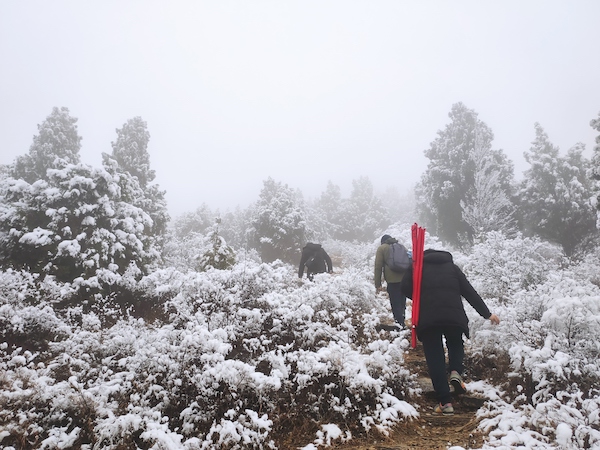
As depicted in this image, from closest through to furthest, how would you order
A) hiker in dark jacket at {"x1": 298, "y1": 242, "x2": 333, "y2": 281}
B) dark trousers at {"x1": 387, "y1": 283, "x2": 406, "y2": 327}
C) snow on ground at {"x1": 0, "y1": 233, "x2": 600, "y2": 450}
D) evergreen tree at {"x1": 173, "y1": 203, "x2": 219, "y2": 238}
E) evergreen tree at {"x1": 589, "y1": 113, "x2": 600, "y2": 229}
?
1. snow on ground at {"x1": 0, "y1": 233, "x2": 600, "y2": 450}
2. dark trousers at {"x1": 387, "y1": 283, "x2": 406, "y2": 327}
3. hiker in dark jacket at {"x1": 298, "y1": 242, "x2": 333, "y2": 281}
4. evergreen tree at {"x1": 589, "y1": 113, "x2": 600, "y2": 229}
5. evergreen tree at {"x1": 173, "y1": 203, "x2": 219, "y2": 238}

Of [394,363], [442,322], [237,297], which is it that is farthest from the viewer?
[237,297]

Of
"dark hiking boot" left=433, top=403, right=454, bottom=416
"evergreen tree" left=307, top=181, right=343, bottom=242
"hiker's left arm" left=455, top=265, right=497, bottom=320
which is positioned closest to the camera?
"dark hiking boot" left=433, top=403, right=454, bottom=416

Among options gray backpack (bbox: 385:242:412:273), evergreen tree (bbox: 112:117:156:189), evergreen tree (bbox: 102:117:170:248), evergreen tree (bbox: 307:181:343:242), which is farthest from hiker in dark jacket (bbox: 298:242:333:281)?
evergreen tree (bbox: 307:181:343:242)

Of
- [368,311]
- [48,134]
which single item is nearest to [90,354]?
[368,311]

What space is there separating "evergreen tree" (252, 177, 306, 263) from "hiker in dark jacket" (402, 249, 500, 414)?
21841 mm

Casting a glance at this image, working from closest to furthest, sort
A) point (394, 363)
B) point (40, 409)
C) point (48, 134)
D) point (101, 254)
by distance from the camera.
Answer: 1. point (40, 409)
2. point (394, 363)
3. point (101, 254)
4. point (48, 134)

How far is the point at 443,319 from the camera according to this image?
4.01 meters

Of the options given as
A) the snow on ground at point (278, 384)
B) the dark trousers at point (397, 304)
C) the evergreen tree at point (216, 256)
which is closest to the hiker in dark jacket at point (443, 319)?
the snow on ground at point (278, 384)

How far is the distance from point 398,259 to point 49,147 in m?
23.5

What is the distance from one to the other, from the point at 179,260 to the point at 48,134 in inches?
542

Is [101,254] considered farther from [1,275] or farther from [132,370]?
[132,370]

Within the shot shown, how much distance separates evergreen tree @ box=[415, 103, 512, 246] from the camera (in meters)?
22.9

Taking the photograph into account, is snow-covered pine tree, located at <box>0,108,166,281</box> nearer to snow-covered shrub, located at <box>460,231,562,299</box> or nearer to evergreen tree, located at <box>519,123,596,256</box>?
snow-covered shrub, located at <box>460,231,562,299</box>

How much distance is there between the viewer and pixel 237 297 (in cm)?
635
